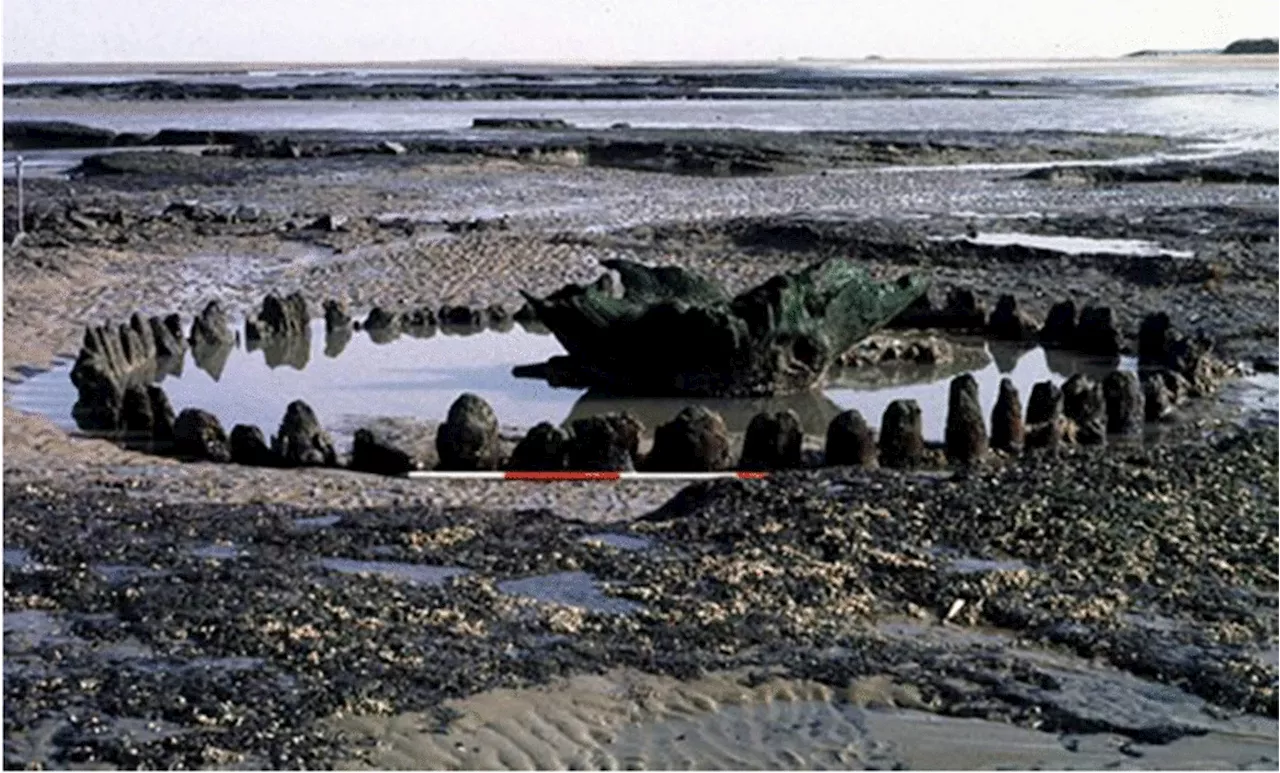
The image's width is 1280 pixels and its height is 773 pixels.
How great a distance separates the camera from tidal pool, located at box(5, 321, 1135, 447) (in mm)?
14711

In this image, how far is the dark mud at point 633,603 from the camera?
7.35m

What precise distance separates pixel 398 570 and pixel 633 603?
4.30ft

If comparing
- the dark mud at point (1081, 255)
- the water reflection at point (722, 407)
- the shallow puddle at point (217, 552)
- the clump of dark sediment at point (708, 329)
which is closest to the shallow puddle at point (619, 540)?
the shallow puddle at point (217, 552)

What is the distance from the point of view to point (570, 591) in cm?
899

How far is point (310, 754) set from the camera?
22.2ft

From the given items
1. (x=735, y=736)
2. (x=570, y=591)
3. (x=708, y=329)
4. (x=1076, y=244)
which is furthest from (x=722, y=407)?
(x=1076, y=244)

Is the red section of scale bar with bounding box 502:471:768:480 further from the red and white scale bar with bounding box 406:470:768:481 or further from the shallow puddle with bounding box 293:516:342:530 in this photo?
the shallow puddle with bounding box 293:516:342:530

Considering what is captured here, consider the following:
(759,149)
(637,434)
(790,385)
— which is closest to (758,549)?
(637,434)

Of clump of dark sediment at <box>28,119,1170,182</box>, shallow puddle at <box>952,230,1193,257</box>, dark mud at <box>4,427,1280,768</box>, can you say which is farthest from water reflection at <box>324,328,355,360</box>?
clump of dark sediment at <box>28,119,1170,182</box>

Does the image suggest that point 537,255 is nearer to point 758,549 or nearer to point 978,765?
point 758,549

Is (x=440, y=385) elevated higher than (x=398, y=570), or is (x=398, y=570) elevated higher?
(x=398, y=570)

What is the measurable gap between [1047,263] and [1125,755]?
56.4 ft

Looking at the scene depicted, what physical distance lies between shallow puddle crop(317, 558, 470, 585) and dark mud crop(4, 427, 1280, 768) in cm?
4

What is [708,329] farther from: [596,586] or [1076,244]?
[1076,244]
